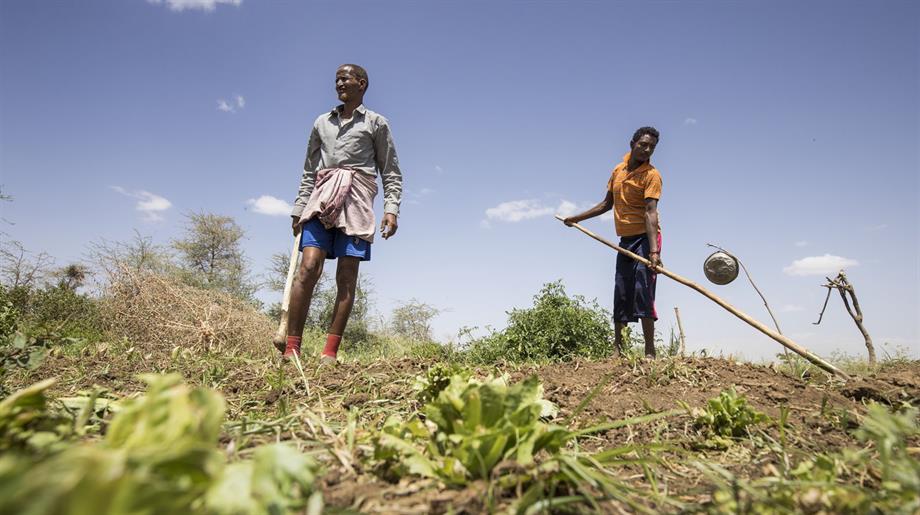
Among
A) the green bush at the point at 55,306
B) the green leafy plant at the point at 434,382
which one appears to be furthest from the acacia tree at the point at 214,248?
the green leafy plant at the point at 434,382

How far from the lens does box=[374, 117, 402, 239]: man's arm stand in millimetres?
4871

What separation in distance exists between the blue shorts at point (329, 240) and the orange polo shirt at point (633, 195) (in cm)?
270

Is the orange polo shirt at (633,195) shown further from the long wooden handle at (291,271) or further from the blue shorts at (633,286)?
the long wooden handle at (291,271)

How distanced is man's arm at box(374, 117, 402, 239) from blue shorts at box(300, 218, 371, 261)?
1.09ft

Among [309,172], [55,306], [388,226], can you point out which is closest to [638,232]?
[388,226]

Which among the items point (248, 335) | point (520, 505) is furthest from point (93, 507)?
point (248, 335)

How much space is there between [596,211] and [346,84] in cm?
309

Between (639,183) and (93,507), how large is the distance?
5.40 meters

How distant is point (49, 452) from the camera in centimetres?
92

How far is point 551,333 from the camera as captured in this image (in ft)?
21.7

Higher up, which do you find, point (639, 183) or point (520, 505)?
point (639, 183)

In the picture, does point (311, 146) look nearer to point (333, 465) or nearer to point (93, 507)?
point (333, 465)

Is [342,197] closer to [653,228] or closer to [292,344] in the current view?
[292,344]

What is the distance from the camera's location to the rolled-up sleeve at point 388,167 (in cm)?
487
